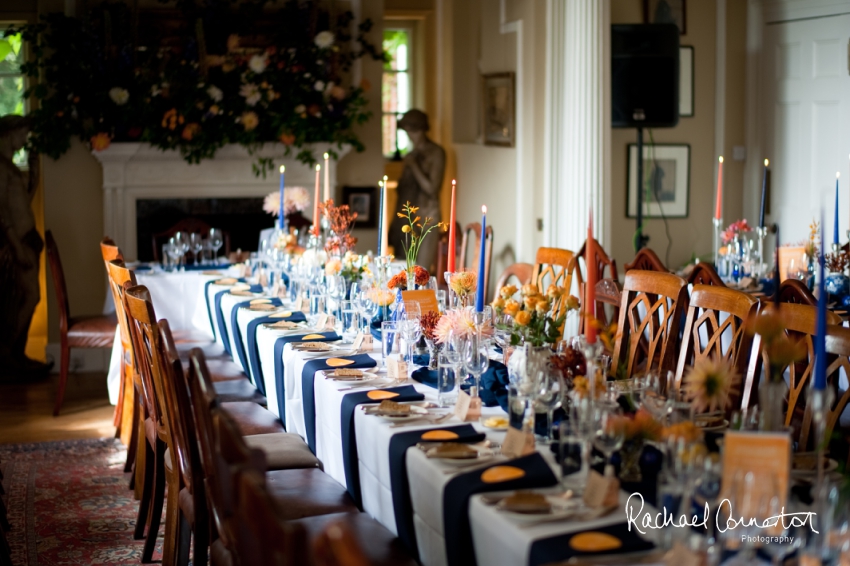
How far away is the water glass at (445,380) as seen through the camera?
271 centimetres

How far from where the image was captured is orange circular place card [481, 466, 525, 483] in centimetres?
205

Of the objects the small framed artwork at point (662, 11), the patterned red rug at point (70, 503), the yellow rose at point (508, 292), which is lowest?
the patterned red rug at point (70, 503)

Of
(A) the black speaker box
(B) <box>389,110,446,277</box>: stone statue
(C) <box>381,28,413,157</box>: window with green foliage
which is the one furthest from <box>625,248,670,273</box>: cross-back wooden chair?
(C) <box>381,28,413,157</box>: window with green foliage

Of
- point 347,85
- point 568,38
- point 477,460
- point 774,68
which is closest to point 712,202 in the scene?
point 774,68

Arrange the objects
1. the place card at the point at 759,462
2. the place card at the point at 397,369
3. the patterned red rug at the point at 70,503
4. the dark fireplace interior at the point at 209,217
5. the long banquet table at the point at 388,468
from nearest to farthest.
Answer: the place card at the point at 759,462
the long banquet table at the point at 388,468
the place card at the point at 397,369
the patterned red rug at the point at 70,503
the dark fireplace interior at the point at 209,217

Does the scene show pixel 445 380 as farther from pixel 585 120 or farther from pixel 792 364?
pixel 585 120

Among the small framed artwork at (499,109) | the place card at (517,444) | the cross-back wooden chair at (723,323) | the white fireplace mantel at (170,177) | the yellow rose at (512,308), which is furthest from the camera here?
the small framed artwork at (499,109)

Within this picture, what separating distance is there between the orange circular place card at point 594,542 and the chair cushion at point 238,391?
2637 mm

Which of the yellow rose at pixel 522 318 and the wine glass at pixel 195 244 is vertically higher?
the wine glass at pixel 195 244

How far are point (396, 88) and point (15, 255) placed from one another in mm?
4293

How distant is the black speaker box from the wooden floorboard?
3.70m

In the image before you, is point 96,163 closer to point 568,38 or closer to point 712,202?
point 568,38

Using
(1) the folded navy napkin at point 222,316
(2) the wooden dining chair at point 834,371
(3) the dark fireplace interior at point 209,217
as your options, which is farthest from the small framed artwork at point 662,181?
(2) the wooden dining chair at point 834,371

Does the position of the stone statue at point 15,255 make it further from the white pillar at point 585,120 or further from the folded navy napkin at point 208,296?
the white pillar at point 585,120
